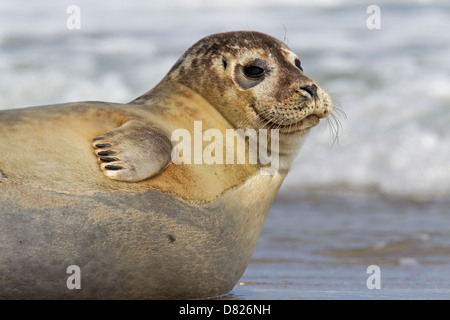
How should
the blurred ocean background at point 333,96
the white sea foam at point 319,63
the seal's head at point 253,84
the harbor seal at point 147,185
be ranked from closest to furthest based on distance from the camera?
the harbor seal at point 147,185 < the seal's head at point 253,84 < the blurred ocean background at point 333,96 < the white sea foam at point 319,63

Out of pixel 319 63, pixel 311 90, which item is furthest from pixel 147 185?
pixel 319 63

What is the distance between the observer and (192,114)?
3.98 m

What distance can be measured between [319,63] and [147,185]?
10.3m

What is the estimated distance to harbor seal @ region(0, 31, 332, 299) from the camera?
11.1 ft

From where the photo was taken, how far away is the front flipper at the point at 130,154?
135 inches

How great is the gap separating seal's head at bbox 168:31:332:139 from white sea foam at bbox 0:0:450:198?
4.88m

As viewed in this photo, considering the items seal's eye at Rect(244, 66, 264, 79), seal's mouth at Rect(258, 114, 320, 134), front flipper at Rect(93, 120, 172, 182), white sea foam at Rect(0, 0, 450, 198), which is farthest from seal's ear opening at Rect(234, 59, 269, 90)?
white sea foam at Rect(0, 0, 450, 198)

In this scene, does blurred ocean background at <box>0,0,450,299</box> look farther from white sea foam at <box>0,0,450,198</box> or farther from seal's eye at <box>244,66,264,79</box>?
seal's eye at <box>244,66,264,79</box>

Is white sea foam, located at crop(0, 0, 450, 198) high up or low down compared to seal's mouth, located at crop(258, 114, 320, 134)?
up

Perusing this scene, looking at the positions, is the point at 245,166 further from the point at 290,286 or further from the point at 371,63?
the point at 371,63

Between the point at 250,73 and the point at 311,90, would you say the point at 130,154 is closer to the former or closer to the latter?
the point at 250,73

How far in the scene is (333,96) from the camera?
191 inches

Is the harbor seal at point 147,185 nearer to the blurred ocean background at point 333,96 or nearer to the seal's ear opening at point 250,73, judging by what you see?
the seal's ear opening at point 250,73

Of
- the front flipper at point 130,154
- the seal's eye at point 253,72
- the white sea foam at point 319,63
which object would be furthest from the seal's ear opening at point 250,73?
the white sea foam at point 319,63
